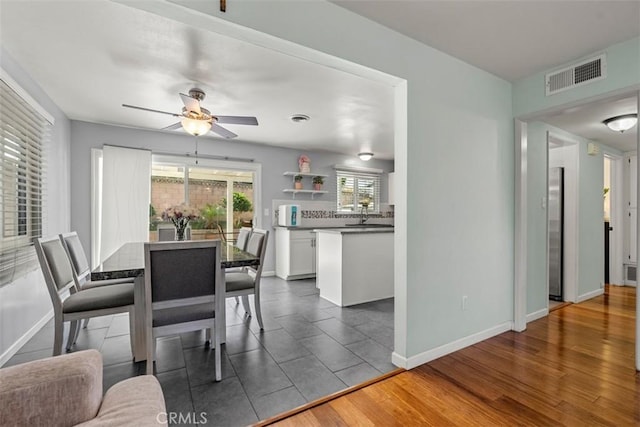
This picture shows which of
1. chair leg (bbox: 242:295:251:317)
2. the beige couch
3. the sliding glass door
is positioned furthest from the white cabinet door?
the beige couch

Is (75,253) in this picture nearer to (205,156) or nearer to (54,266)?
(54,266)

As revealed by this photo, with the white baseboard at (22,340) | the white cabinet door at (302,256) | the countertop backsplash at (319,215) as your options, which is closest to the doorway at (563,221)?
the countertop backsplash at (319,215)

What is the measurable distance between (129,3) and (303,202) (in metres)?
4.36

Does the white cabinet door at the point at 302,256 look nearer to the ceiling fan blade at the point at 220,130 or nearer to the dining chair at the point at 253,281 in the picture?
the dining chair at the point at 253,281

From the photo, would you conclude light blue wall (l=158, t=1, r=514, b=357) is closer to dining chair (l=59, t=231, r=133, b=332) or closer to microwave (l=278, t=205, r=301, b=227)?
dining chair (l=59, t=231, r=133, b=332)

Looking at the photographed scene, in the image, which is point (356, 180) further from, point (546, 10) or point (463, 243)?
point (546, 10)

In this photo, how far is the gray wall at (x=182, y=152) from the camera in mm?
3869

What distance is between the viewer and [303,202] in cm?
559

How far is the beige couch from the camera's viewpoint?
85cm

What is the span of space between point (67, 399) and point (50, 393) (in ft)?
0.16

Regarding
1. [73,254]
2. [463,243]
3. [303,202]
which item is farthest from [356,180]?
[73,254]

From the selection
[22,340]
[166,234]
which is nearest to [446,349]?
[166,234]

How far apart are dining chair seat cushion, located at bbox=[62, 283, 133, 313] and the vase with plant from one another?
0.69 metres

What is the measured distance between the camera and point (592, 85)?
2.33 metres
